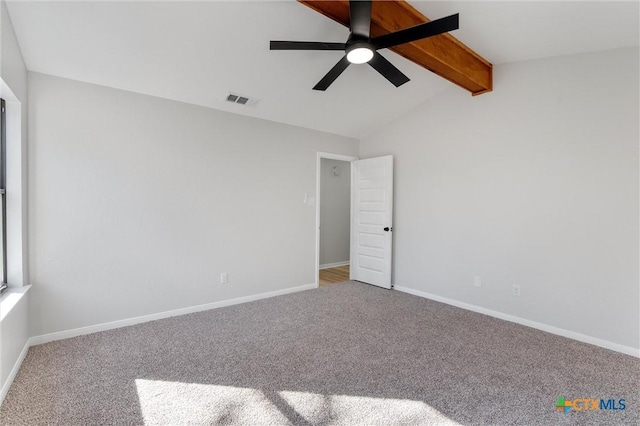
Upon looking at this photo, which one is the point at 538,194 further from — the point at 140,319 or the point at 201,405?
the point at 140,319

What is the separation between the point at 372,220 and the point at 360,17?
3.27 metres

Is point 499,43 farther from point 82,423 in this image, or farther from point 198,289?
point 82,423

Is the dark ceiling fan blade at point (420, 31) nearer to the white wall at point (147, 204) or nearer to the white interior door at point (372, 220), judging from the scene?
the white wall at point (147, 204)

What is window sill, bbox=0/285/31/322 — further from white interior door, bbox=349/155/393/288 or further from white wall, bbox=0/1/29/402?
white interior door, bbox=349/155/393/288

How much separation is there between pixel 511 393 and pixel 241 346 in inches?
83.1

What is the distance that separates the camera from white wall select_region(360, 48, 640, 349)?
275cm

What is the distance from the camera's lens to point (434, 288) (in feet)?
13.7

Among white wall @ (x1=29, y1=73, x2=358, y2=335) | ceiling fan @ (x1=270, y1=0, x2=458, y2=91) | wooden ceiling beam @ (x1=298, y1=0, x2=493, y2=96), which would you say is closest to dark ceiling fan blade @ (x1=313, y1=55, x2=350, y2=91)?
ceiling fan @ (x1=270, y1=0, x2=458, y2=91)

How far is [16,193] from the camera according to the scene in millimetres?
2510

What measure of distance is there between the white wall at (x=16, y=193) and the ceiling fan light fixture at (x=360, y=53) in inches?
94.7

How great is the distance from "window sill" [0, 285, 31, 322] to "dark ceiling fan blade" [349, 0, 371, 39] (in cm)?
290

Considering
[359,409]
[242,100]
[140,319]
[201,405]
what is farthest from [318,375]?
[242,100]

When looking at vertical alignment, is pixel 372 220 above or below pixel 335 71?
below

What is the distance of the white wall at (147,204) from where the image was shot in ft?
9.10
